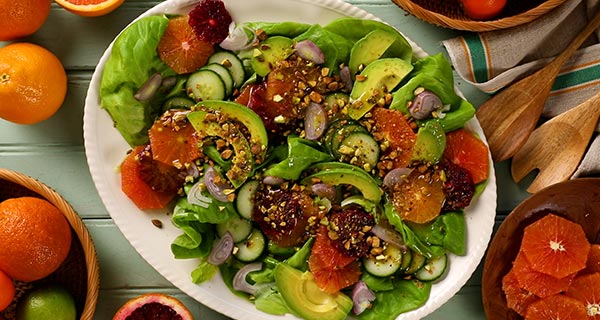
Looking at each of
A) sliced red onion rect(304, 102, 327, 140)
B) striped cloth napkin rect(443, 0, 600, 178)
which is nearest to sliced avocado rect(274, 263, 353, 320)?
sliced red onion rect(304, 102, 327, 140)

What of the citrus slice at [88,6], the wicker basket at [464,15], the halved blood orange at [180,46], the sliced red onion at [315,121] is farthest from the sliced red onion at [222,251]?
the wicker basket at [464,15]

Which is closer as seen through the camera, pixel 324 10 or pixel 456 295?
pixel 324 10

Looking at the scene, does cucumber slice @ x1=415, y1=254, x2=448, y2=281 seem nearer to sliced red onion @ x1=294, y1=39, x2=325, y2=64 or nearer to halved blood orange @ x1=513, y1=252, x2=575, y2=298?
halved blood orange @ x1=513, y1=252, x2=575, y2=298

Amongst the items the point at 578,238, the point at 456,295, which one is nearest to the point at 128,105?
the point at 456,295

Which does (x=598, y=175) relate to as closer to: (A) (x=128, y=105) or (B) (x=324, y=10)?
(B) (x=324, y=10)

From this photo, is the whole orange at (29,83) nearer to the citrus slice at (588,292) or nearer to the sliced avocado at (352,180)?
the sliced avocado at (352,180)

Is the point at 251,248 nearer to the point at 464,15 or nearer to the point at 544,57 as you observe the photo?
the point at 464,15
